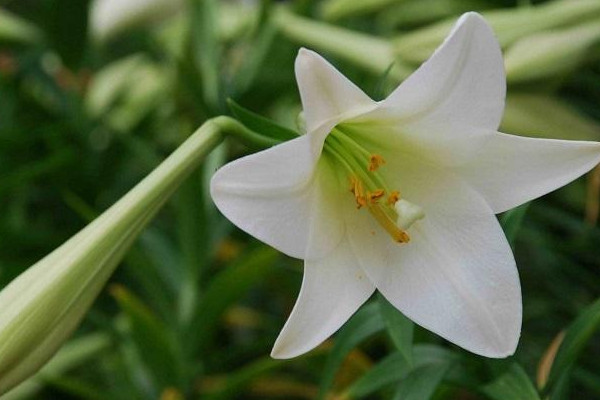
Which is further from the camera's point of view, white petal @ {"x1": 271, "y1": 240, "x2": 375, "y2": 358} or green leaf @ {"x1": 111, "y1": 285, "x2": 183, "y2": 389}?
green leaf @ {"x1": 111, "y1": 285, "x2": 183, "y2": 389}

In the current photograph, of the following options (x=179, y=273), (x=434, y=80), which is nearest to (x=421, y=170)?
(x=434, y=80)

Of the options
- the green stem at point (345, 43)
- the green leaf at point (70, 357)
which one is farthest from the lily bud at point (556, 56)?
the green leaf at point (70, 357)

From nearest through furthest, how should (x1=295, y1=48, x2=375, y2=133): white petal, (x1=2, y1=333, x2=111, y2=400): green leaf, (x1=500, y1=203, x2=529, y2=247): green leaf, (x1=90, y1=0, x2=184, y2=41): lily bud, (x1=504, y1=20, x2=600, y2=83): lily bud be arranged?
(x1=295, y1=48, x2=375, y2=133): white petal
(x1=500, y1=203, x2=529, y2=247): green leaf
(x1=504, y1=20, x2=600, y2=83): lily bud
(x1=2, y1=333, x2=111, y2=400): green leaf
(x1=90, y1=0, x2=184, y2=41): lily bud

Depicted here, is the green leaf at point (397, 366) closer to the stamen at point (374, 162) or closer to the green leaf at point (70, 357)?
the stamen at point (374, 162)

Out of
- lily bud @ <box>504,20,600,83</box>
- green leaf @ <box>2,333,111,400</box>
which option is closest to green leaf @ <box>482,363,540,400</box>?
lily bud @ <box>504,20,600,83</box>

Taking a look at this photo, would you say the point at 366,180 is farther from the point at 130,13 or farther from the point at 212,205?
the point at 130,13

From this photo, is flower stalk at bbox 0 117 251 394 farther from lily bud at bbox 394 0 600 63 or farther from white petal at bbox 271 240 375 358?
lily bud at bbox 394 0 600 63

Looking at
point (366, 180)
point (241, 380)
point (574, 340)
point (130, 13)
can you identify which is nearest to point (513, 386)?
point (574, 340)
